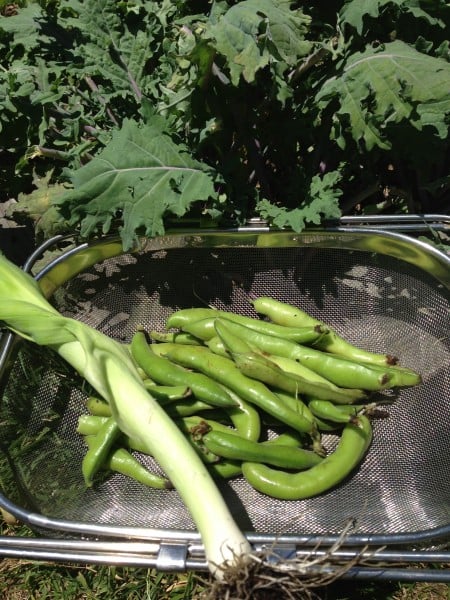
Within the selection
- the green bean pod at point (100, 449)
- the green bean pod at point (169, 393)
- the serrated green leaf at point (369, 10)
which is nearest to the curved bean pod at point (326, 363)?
the green bean pod at point (169, 393)

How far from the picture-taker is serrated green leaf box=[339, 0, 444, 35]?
7.17 ft

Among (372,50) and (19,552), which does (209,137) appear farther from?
(19,552)

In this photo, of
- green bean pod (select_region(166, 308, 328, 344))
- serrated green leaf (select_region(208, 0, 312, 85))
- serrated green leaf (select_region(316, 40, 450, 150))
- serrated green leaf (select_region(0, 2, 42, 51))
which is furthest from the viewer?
serrated green leaf (select_region(0, 2, 42, 51))

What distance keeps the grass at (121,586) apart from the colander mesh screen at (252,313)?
284 mm

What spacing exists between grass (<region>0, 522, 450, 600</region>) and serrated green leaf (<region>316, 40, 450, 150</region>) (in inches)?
72.2

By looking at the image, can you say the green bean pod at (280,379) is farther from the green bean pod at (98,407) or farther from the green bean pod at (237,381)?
the green bean pod at (98,407)

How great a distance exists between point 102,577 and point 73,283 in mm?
1374

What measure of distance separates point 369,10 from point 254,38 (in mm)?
520

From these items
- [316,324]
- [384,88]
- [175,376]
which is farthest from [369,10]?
[175,376]

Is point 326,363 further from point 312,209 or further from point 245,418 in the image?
point 312,209

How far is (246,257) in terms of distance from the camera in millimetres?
2805

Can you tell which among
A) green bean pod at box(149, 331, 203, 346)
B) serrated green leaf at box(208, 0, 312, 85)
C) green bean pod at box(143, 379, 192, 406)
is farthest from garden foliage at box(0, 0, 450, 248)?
green bean pod at box(143, 379, 192, 406)

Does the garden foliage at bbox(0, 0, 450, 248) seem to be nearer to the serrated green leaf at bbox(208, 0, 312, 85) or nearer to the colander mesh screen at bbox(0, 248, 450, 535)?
the serrated green leaf at bbox(208, 0, 312, 85)

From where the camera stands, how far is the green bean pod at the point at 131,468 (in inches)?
93.8
